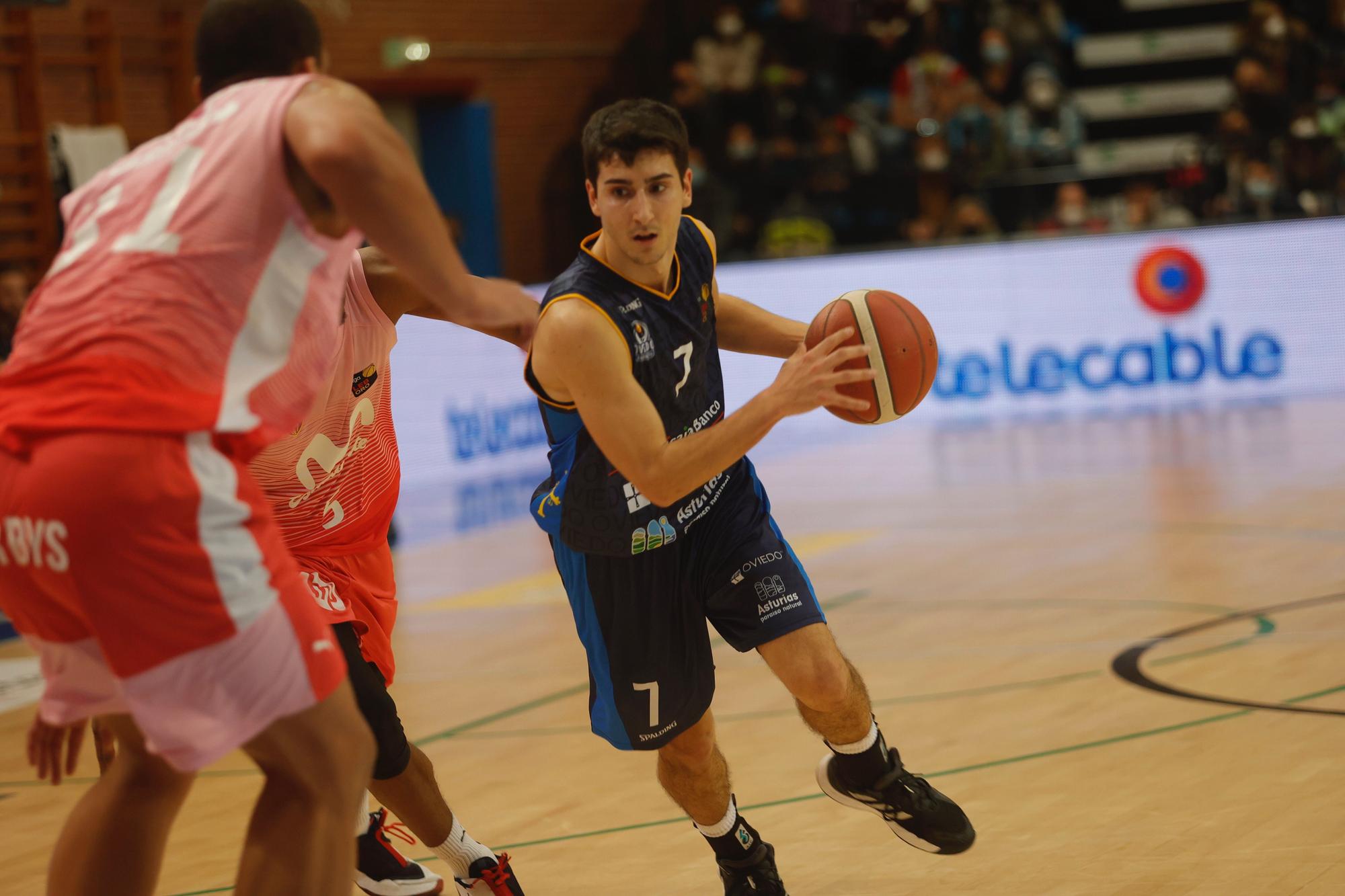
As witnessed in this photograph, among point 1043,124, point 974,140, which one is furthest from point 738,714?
point 1043,124

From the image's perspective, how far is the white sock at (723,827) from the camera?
3.71m

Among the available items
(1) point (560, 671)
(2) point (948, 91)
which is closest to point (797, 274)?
(2) point (948, 91)

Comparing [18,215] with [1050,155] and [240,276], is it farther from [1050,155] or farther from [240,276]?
[240,276]

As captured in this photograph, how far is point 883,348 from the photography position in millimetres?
3633

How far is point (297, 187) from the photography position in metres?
2.33

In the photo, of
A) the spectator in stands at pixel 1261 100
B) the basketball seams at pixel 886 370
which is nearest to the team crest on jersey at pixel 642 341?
the basketball seams at pixel 886 370

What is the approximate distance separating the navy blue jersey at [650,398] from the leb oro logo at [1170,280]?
29.4 ft

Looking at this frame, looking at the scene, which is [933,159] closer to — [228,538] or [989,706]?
[989,706]

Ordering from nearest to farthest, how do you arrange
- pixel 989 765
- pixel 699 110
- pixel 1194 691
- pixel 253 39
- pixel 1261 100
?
pixel 253 39 < pixel 989 765 < pixel 1194 691 < pixel 1261 100 < pixel 699 110

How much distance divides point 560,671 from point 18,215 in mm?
8665

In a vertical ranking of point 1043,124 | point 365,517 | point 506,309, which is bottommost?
point 365,517

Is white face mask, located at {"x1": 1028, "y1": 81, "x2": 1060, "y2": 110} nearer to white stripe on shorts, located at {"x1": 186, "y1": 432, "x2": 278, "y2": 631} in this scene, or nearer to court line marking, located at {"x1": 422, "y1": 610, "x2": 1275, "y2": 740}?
court line marking, located at {"x1": 422, "y1": 610, "x2": 1275, "y2": 740}

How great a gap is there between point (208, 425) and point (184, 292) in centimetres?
19

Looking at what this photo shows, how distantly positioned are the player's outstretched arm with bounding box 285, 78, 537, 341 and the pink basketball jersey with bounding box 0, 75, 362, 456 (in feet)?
0.20
